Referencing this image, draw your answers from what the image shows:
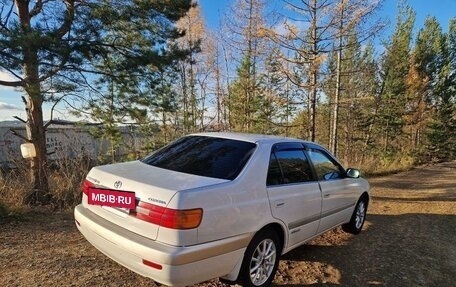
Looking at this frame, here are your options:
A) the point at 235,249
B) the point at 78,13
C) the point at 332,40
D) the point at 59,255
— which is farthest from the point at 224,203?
the point at 332,40

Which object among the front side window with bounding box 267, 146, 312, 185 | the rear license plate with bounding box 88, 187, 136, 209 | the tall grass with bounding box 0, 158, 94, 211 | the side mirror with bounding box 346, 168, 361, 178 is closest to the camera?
the rear license plate with bounding box 88, 187, 136, 209

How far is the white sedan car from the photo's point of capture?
2.78m

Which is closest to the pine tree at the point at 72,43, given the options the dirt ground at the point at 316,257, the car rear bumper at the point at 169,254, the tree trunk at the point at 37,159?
the tree trunk at the point at 37,159

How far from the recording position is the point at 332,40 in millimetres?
9617

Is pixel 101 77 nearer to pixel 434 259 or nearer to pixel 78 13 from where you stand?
pixel 78 13

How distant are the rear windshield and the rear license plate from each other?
0.61 metres

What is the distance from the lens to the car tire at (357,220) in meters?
5.68

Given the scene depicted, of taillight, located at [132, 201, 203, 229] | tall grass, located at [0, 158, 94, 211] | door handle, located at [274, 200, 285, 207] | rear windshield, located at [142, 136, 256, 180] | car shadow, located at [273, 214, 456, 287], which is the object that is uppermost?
rear windshield, located at [142, 136, 256, 180]

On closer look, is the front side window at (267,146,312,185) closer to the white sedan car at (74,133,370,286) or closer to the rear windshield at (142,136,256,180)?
the white sedan car at (74,133,370,286)

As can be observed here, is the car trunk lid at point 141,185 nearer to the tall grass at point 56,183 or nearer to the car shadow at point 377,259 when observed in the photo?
the car shadow at point 377,259

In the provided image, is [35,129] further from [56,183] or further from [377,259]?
[377,259]

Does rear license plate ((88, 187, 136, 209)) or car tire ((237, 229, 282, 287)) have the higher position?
rear license plate ((88, 187, 136, 209))

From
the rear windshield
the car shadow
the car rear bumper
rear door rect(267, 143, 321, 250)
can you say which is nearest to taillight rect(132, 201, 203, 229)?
the car rear bumper

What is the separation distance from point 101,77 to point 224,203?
5726 mm
